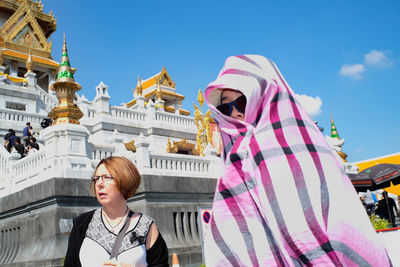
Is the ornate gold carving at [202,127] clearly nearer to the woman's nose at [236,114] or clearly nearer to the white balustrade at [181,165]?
the white balustrade at [181,165]

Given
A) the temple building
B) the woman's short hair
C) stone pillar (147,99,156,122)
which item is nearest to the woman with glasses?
the woman's short hair

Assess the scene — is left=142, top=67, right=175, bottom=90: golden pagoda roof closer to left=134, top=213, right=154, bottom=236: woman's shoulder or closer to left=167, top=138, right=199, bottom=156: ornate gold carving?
left=167, top=138, right=199, bottom=156: ornate gold carving

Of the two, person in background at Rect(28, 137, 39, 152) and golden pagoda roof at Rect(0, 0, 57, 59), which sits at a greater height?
golden pagoda roof at Rect(0, 0, 57, 59)

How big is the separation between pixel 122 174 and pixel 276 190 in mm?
1240

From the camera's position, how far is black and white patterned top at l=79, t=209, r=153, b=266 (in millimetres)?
2424

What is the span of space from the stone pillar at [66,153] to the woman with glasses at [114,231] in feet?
21.5

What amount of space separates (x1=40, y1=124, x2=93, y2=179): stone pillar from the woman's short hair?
658cm

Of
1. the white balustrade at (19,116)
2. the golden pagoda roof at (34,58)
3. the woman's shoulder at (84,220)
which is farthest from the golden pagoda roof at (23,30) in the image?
the woman's shoulder at (84,220)

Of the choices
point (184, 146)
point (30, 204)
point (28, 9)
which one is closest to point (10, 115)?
point (184, 146)

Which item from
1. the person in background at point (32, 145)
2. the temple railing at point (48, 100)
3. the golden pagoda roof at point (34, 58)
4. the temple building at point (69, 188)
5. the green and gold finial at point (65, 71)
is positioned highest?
the golden pagoda roof at point (34, 58)

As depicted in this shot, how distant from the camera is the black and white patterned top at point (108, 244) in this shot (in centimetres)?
242

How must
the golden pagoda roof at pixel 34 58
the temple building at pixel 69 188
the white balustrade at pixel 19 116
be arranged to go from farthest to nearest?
the golden pagoda roof at pixel 34 58 < the white balustrade at pixel 19 116 < the temple building at pixel 69 188

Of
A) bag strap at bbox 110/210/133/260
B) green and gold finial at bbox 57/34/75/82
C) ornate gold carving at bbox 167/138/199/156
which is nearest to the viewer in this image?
bag strap at bbox 110/210/133/260

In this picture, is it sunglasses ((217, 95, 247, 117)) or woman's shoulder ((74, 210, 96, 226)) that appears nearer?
sunglasses ((217, 95, 247, 117))
